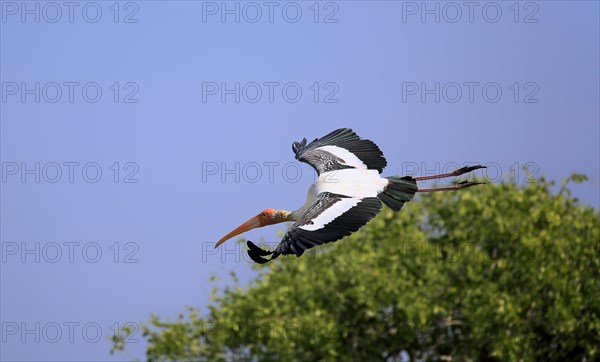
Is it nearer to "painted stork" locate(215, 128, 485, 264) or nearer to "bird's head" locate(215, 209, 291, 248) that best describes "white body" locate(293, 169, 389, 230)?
"painted stork" locate(215, 128, 485, 264)

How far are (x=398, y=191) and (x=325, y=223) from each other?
1.48m

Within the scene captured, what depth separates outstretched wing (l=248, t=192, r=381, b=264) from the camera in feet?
36.4

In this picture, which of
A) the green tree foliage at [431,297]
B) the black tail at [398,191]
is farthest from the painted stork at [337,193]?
the green tree foliage at [431,297]

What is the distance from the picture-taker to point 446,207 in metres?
22.7

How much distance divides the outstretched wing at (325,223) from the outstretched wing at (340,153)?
1.49m

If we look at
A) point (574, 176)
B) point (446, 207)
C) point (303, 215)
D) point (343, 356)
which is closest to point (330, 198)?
point (303, 215)

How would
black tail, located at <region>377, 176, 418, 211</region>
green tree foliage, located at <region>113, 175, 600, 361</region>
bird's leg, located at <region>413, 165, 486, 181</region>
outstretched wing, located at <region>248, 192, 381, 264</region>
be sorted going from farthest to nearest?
green tree foliage, located at <region>113, 175, 600, 361</region>, bird's leg, located at <region>413, 165, 486, 181</region>, black tail, located at <region>377, 176, 418, 211</region>, outstretched wing, located at <region>248, 192, 381, 264</region>

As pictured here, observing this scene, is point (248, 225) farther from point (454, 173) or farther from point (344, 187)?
point (454, 173)

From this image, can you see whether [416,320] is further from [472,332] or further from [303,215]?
[303,215]

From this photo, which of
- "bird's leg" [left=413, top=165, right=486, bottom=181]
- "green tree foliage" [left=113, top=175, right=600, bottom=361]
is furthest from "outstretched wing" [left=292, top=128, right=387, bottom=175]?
"green tree foliage" [left=113, top=175, right=600, bottom=361]

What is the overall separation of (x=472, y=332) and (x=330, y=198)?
9.74m

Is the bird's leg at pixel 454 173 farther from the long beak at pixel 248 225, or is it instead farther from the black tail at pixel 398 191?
the long beak at pixel 248 225

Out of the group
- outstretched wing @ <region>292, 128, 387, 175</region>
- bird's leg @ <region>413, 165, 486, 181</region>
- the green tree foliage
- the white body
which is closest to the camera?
the white body

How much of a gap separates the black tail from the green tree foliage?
26.3 feet
